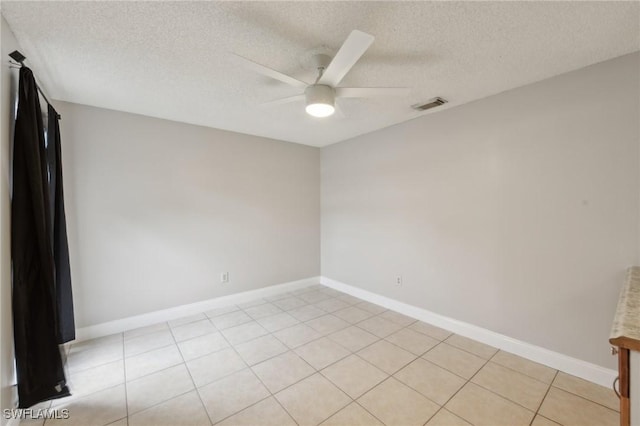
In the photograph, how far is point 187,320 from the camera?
3.23 m

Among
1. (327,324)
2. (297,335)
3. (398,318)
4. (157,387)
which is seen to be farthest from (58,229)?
(398,318)

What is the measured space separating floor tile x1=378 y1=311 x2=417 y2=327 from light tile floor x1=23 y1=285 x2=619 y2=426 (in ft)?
0.26

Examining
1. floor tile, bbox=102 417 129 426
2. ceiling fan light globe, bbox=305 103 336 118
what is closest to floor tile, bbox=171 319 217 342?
floor tile, bbox=102 417 129 426

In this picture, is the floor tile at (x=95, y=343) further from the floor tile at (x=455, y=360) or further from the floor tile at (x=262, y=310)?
the floor tile at (x=455, y=360)

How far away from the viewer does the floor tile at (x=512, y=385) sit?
1.89 m

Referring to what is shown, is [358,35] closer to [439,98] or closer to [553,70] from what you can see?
[439,98]

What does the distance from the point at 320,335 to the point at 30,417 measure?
87.3 inches

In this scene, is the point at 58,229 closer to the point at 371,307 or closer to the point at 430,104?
the point at 371,307

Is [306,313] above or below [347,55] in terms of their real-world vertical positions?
below

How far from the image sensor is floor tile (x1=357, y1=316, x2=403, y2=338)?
2914 mm

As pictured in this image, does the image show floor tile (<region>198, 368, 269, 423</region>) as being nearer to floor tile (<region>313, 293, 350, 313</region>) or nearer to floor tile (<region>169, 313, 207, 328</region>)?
floor tile (<region>169, 313, 207, 328</region>)

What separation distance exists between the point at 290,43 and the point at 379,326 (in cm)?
292

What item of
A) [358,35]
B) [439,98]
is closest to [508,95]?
[439,98]

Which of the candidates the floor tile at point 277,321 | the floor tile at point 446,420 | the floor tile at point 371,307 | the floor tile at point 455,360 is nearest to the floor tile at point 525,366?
the floor tile at point 455,360
